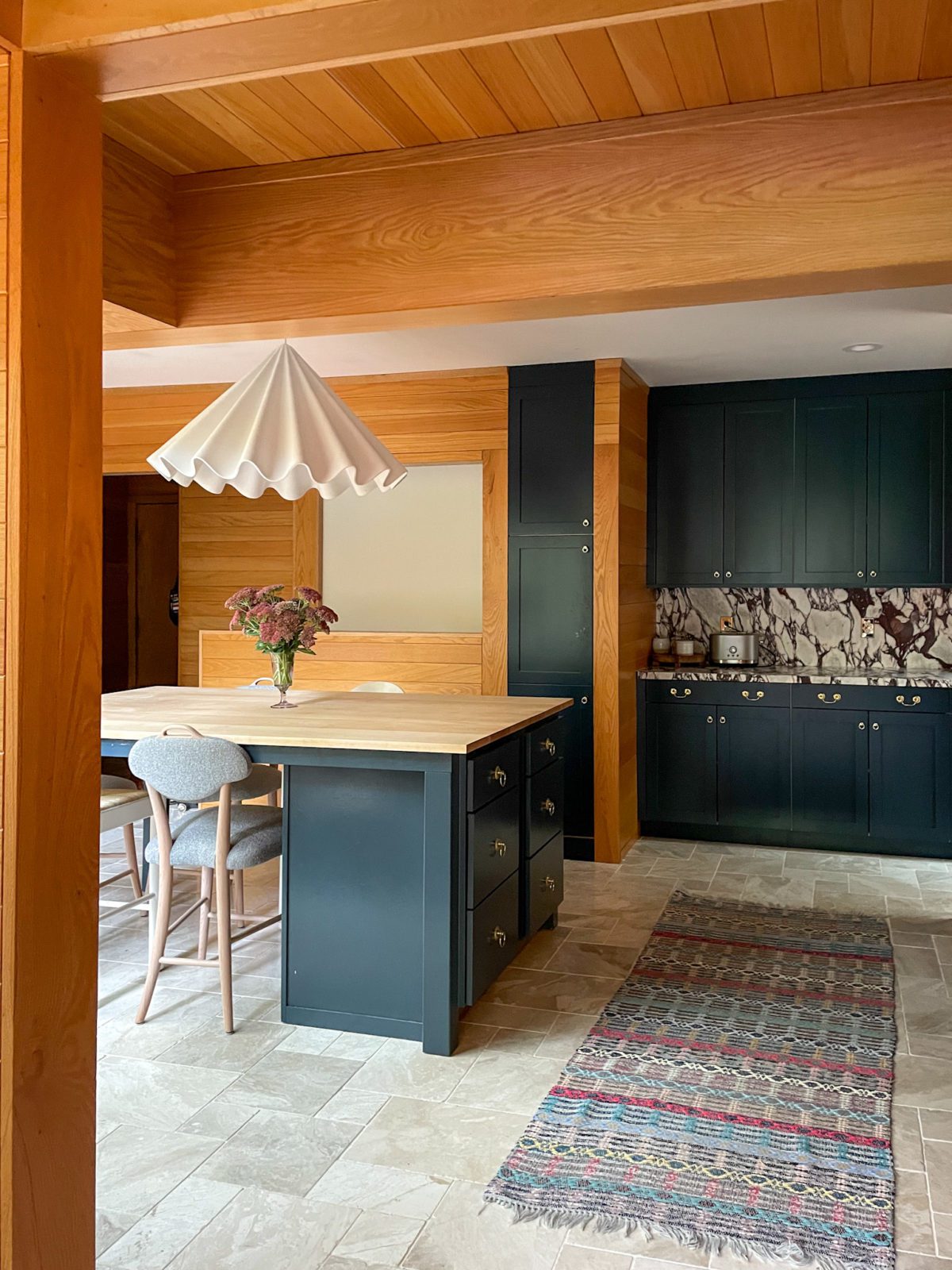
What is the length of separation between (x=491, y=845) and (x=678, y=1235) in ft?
4.46

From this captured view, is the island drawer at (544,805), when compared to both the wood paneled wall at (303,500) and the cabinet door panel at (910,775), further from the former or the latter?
the cabinet door panel at (910,775)

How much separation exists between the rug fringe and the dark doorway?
7096mm

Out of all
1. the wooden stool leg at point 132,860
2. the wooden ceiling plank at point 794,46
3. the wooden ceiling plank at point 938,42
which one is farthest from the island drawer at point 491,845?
the wooden ceiling plank at point 938,42

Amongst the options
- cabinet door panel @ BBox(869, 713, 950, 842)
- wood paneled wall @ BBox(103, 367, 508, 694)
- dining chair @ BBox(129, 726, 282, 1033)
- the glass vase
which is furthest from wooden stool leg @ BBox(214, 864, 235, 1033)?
cabinet door panel @ BBox(869, 713, 950, 842)

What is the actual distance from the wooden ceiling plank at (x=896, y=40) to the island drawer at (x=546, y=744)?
2.32 metres

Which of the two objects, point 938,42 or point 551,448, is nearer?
point 938,42

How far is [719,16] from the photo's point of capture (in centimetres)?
207

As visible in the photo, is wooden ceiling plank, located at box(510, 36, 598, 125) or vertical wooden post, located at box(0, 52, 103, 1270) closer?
vertical wooden post, located at box(0, 52, 103, 1270)

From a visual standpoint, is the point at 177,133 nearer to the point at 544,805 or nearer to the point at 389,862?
the point at 389,862

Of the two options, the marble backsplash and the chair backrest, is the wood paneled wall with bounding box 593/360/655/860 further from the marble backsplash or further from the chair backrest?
the chair backrest

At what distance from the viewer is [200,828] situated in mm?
3600

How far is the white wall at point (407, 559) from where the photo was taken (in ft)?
21.2

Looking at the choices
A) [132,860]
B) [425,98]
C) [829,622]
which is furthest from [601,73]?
[829,622]

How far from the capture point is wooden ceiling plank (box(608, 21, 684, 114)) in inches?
83.5
